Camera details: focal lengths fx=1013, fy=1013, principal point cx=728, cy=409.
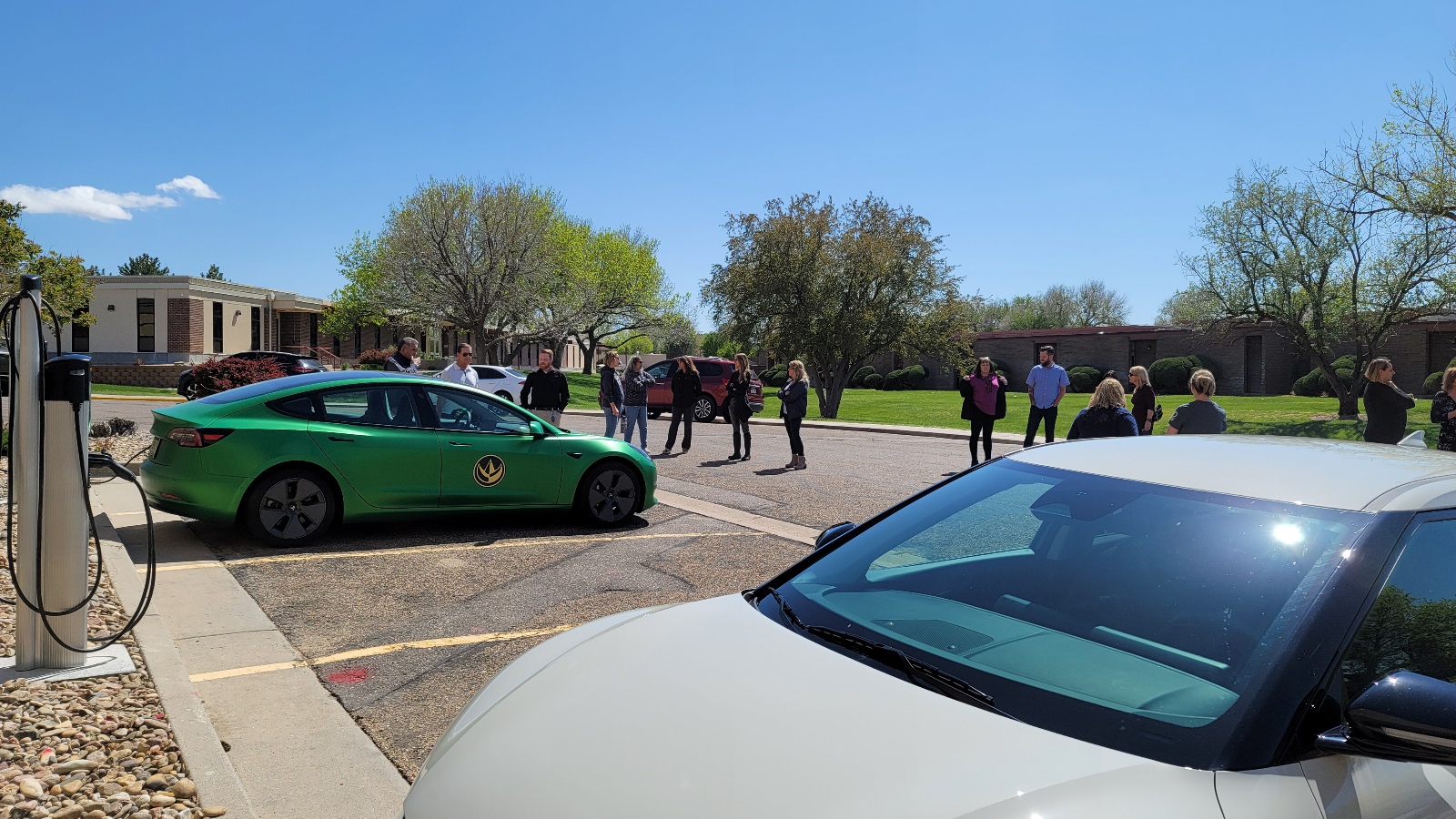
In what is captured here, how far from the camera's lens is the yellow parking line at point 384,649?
5.02 metres

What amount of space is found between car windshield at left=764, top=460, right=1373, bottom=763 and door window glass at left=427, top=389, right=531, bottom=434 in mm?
5991

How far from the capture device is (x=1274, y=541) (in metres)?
2.37

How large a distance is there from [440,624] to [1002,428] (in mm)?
21690

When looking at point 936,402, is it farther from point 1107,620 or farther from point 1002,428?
point 1107,620

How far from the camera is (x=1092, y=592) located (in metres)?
2.70

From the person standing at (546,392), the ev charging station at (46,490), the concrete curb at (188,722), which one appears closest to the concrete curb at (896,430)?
the person standing at (546,392)

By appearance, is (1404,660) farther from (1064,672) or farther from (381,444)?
(381,444)

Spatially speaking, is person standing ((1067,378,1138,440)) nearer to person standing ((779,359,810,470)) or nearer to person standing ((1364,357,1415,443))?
person standing ((1364,357,1415,443))

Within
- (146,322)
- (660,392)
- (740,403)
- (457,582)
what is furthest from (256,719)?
(146,322)

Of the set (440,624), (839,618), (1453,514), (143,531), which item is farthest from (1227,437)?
(143,531)

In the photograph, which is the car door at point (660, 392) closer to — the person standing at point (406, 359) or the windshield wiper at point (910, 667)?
the person standing at point (406, 359)

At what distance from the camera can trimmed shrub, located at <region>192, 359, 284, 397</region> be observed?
68.4 feet

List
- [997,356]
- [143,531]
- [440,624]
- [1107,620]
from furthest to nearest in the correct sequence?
[997,356]
[143,531]
[440,624]
[1107,620]

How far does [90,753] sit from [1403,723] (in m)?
4.00
